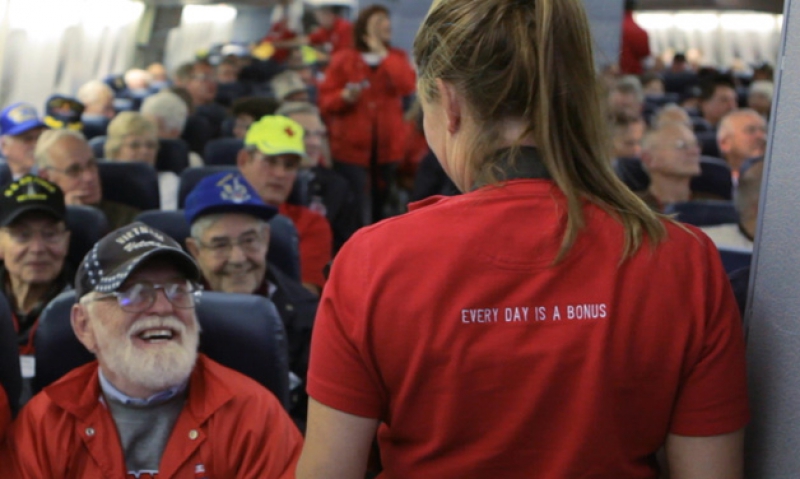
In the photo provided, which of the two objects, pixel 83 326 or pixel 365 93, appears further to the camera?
pixel 365 93

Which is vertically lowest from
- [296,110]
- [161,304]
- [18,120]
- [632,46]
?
[161,304]

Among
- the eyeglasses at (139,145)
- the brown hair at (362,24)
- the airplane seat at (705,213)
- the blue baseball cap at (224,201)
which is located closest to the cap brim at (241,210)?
the blue baseball cap at (224,201)

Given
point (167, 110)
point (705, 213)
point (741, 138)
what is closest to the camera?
point (705, 213)

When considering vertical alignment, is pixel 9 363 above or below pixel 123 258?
below

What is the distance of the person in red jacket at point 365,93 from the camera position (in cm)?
762

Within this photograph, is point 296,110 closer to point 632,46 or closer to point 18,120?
point 18,120

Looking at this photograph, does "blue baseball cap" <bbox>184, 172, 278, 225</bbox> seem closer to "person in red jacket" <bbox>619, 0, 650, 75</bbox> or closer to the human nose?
the human nose

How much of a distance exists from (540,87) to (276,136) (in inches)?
150

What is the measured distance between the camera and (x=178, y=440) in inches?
86.7

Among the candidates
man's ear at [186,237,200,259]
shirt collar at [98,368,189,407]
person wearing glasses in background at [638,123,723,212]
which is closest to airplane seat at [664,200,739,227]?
person wearing glasses in background at [638,123,723,212]

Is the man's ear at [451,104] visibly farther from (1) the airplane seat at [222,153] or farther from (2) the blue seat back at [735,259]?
(1) the airplane seat at [222,153]

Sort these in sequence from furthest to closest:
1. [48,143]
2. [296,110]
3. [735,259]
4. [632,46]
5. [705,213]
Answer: [632,46], [296,110], [48,143], [705,213], [735,259]

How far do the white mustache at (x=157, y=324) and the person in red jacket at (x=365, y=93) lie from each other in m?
5.20

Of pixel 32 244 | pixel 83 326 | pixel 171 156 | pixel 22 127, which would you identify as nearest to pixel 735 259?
pixel 83 326
